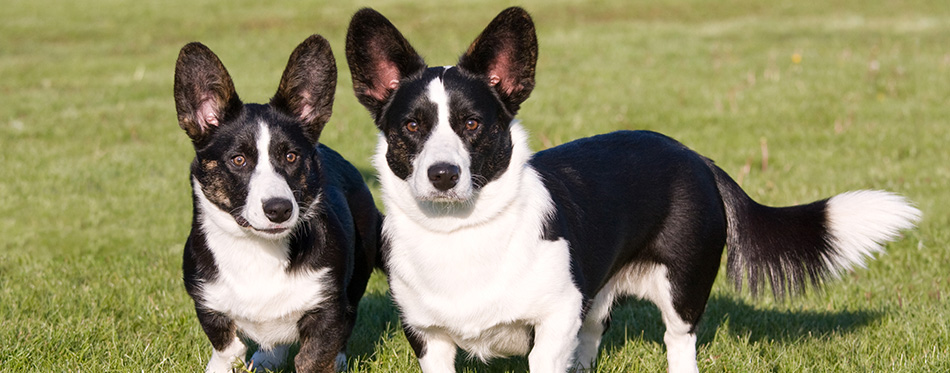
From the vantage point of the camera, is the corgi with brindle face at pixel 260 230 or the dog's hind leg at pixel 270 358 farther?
the dog's hind leg at pixel 270 358

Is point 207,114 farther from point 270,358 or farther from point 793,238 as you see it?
point 793,238

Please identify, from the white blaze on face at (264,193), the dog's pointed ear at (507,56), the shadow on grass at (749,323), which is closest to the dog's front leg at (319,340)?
the white blaze on face at (264,193)

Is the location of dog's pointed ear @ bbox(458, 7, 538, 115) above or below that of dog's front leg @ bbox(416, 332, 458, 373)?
above

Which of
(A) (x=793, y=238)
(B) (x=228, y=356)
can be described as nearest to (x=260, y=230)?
(B) (x=228, y=356)

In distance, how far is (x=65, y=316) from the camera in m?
5.27

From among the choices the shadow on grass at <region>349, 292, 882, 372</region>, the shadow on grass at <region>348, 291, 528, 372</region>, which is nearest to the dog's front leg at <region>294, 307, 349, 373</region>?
the shadow on grass at <region>348, 291, 528, 372</region>

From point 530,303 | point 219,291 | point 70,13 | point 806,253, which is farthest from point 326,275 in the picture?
point 70,13

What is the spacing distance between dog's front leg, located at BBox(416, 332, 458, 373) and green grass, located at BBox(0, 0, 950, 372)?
27.5 inches

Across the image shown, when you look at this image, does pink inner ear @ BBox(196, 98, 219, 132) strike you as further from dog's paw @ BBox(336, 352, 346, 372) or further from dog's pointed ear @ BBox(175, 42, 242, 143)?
dog's paw @ BBox(336, 352, 346, 372)

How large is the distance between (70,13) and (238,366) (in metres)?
26.1

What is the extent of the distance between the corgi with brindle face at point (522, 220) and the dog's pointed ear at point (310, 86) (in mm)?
552

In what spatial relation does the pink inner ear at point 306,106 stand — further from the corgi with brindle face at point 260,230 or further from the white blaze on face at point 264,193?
the white blaze on face at point 264,193

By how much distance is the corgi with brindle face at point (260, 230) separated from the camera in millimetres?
4082

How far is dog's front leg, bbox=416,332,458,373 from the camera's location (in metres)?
3.93
